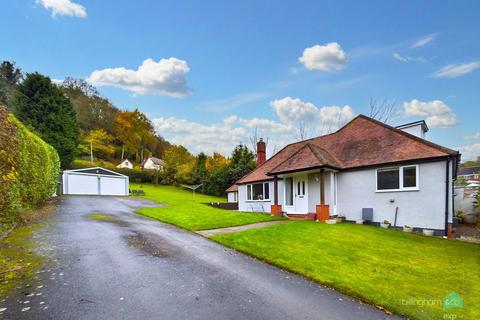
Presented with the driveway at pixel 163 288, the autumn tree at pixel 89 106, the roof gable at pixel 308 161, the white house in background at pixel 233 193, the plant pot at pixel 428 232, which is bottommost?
the white house in background at pixel 233 193

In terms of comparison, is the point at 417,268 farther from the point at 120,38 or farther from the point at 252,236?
the point at 120,38

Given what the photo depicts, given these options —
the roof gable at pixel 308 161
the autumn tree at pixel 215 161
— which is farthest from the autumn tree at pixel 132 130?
the roof gable at pixel 308 161

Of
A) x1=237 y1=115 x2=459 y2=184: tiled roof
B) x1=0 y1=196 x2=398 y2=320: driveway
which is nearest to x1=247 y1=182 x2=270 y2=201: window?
x1=237 y1=115 x2=459 y2=184: tiled roof

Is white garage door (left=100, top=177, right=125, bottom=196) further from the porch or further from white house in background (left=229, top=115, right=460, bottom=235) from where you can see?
the porch

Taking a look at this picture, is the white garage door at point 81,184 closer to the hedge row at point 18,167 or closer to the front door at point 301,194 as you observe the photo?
the hedge row at point 18,167

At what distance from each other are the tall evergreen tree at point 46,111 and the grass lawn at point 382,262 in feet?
120

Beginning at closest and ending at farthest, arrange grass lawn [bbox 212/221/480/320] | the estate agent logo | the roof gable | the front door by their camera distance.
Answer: the estate agent logo, grass lawn [bbox 212/221/480/320], the roof gable, the front door

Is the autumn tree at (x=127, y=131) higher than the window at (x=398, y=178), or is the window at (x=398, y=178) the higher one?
the autumn tree at (x=127, y=131)

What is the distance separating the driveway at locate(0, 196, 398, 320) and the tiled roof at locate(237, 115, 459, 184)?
32.1ft

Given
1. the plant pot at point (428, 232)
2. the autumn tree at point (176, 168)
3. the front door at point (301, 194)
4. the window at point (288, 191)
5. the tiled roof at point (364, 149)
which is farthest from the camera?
the autumn tree at point (176, 168)

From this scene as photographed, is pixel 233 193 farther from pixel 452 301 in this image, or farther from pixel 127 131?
pixel 127 131

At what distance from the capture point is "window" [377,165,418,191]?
1286 centimetres

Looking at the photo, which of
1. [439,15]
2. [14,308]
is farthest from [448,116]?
[14,308]

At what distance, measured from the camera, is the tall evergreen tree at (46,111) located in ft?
112
